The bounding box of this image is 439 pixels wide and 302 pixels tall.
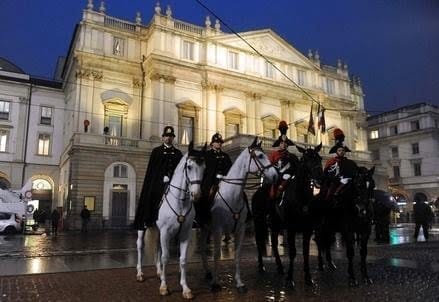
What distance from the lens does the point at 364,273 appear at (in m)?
8.12

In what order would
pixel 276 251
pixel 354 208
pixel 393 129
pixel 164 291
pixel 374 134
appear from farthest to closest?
pixel 374 134 < pixel 393 129 < pixel 276 251 < pixel 354 208 < pixel 164 291

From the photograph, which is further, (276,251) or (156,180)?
(276,251)

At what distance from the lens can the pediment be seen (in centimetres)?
3953

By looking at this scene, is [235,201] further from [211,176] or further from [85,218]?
[85,218]

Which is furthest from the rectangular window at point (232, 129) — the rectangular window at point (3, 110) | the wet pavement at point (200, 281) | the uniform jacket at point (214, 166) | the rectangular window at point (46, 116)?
the uniform jacket at point (214, 166)

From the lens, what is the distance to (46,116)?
4159cm

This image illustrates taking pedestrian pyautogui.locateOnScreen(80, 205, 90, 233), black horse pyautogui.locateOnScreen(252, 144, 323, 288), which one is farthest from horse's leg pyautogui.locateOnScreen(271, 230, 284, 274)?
pedestrian pyautogui.locateOnScreen(80, 205, 90, 233)

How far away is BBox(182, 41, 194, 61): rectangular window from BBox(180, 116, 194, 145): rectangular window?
5.85 m

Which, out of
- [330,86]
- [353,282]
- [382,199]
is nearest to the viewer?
[353,282]

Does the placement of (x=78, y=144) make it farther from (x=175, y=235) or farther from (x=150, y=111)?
(x=175, y=235)

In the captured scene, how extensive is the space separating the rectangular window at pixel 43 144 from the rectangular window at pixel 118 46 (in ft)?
42.6

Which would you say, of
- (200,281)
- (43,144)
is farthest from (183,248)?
(43,144)

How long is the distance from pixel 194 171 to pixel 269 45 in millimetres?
38108

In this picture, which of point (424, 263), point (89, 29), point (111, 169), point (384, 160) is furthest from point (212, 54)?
point (384, 160)
